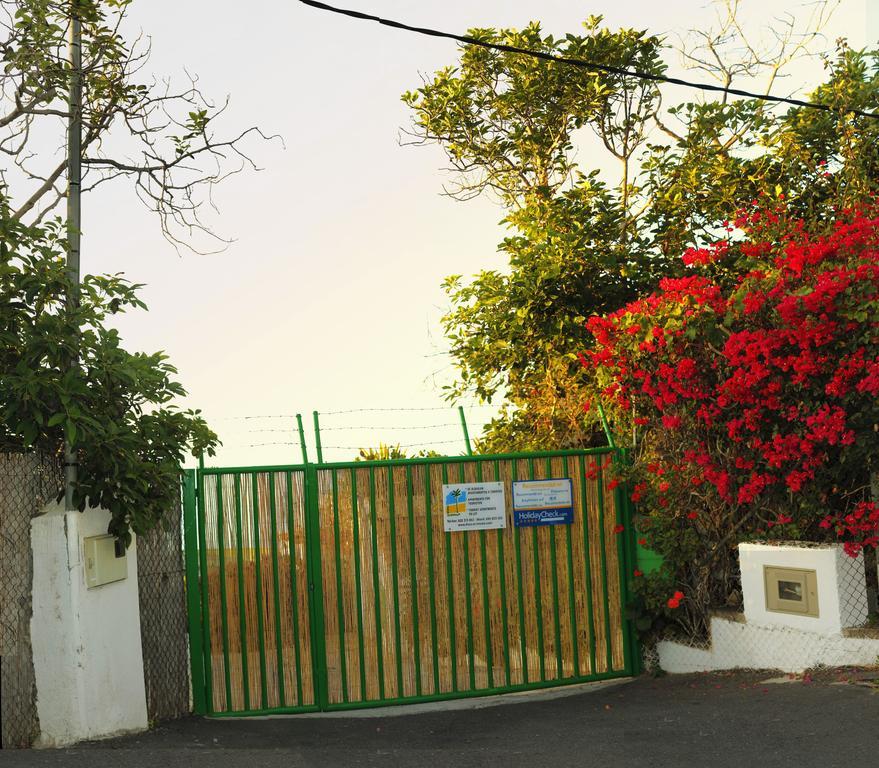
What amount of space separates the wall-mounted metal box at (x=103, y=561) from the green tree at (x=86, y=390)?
0.11m

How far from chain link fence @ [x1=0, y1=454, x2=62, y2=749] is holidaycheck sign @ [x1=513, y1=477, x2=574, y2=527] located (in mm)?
4319

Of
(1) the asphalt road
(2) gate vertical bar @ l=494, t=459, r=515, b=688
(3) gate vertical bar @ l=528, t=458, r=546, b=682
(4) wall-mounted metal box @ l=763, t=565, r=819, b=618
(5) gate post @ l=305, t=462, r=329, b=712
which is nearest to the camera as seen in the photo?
(1) the asphalt road

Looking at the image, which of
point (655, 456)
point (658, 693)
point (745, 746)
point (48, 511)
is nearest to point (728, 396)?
point (655, 456)

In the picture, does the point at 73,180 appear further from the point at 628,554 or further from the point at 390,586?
the point at 628,554

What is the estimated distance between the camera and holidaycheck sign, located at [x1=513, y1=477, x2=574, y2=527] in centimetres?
946

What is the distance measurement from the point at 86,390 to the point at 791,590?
5877 mm

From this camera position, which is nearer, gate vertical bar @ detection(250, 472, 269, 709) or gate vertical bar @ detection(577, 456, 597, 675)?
gate vertical bar @ detection(250, 472, 269, 709)

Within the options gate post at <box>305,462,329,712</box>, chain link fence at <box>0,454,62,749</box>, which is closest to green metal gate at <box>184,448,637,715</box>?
gate post at <box>305,462,329,712</box>

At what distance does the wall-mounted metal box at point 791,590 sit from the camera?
834cm

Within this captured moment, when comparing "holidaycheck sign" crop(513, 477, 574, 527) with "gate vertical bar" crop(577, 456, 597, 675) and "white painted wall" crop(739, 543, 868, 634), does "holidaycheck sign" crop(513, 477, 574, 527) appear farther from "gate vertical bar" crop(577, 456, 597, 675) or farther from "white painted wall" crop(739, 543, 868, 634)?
"white painted wall" crop(739, 543, 868, 634)

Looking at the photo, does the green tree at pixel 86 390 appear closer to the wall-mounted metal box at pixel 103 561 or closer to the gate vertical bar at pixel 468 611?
the wall-mounted metal box at pixel 103 561

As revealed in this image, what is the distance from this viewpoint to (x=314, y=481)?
8961mm

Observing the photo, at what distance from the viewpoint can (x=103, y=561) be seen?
7.37 metres

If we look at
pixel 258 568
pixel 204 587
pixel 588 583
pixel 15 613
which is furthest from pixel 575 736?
pixel 15 613
